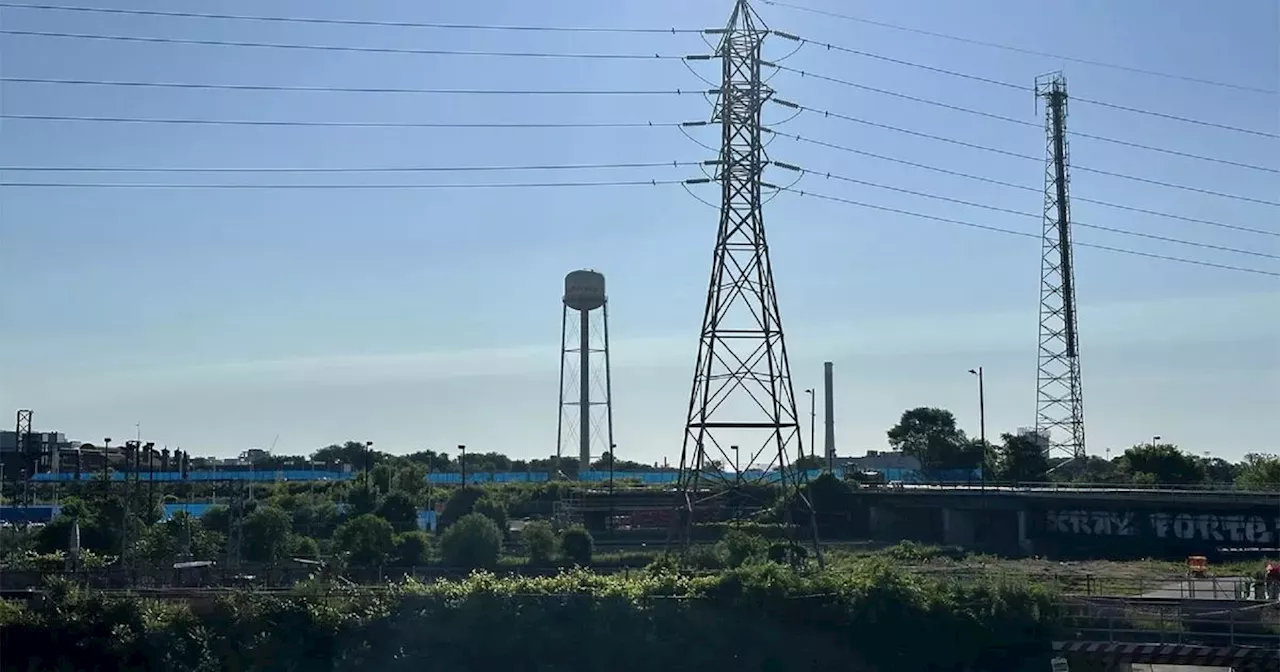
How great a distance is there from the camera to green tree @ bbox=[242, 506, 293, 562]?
56028 mm

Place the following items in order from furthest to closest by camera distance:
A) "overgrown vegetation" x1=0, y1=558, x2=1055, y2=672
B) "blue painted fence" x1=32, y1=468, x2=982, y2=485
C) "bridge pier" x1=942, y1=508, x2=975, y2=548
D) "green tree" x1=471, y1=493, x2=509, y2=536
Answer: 1. "blue painted fence" x1=32, y1=468, x2=982, y2=485
2. "bridge pier" x1=942, y1=508, x2=975, y2=548
3. "green tree" x1=471, y1=493, x2=509, y2=536
4. "overgrown vegetation" x1=0, y1=558, x2=1055, y2=672

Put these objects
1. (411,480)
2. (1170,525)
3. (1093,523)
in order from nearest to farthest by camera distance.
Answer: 1. (1170,525)
2. (1093,523)
3. (411,480)

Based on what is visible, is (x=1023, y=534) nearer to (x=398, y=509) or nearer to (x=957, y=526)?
(x=957, y=526)

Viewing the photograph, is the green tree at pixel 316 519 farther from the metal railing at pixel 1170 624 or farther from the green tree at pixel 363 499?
the metal railing at pixel 1170 624

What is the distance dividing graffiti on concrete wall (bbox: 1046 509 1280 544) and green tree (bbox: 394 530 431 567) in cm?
3440

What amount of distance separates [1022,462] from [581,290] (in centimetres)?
4507

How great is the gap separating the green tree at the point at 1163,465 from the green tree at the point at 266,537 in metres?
55.7

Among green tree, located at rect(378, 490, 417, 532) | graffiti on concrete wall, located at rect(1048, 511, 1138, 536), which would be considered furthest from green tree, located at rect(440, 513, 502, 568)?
graffiti on concrete wall, located at rect(1048, 511, 1138, 536)

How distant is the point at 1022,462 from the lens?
8925 cm

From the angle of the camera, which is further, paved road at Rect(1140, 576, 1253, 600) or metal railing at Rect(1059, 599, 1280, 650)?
paved road at Rect(1140, 576, 1253, 600)

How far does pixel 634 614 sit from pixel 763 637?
10.7 feet

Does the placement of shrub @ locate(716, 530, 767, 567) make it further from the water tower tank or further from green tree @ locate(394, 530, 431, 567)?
the water tower tank

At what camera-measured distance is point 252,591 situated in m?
32.2

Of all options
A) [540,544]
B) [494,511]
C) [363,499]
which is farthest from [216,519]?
[540,544]
